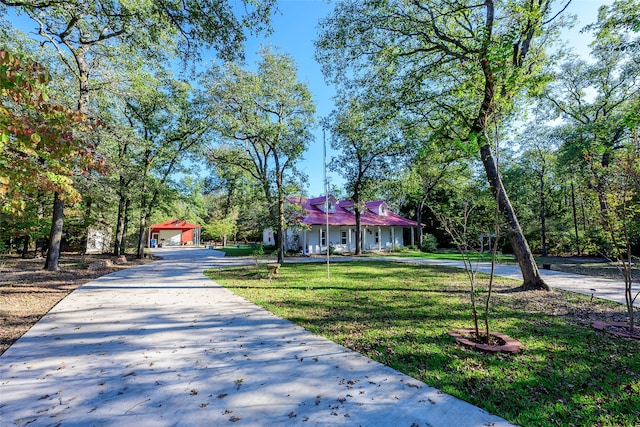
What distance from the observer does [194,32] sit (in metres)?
5.21

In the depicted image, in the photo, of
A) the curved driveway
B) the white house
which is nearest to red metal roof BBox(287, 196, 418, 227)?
the white house

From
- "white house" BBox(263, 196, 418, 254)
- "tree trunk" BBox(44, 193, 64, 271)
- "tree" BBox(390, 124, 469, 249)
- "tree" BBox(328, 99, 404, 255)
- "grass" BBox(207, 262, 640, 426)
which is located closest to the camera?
"grass" BBox(207, 262, 640, 426)

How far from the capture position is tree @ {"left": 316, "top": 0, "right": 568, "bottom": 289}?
7.55m

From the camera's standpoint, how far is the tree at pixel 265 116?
14273 mm

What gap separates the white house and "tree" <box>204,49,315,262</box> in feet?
23.1

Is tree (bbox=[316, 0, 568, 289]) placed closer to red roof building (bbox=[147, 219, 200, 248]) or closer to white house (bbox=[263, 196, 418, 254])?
white house (bbox=[263, 196, 418, 254])

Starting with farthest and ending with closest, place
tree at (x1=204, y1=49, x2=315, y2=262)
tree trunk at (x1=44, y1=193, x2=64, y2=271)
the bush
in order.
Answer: the bush → tree at (x1=204, y1=49, x2=315, y2=262) → tree trunk at (x1=44, y1=193, x2=64, y2=271)

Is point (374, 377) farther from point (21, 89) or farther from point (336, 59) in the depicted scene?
point (336, 59)

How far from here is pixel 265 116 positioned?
51.5 ft

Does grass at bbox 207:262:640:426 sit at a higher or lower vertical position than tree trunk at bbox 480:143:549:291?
lower

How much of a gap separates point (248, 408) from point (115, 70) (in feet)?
45.5

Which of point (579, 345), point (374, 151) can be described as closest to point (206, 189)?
point (374, 151)

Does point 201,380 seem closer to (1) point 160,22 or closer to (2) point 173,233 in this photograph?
(1) point 160,22

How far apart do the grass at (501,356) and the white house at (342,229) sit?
15361mm
